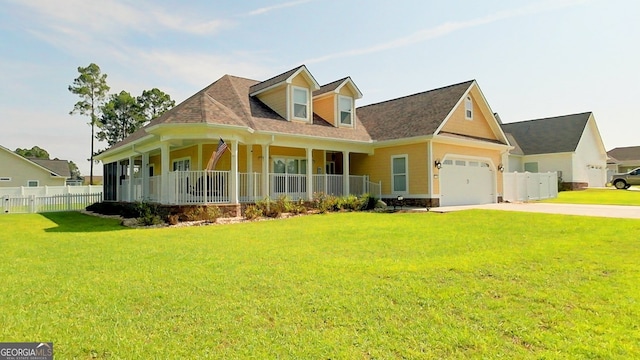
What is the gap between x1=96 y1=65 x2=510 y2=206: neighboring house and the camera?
15211 millimetres

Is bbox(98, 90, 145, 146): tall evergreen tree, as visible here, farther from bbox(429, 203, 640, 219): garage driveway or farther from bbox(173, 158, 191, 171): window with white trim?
bbox(429, 203, 640, 219): garage driveway

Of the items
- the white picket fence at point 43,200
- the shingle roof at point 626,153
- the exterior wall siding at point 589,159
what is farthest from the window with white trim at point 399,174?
the shingle roof at point 626,153

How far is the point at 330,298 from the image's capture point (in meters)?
4.59

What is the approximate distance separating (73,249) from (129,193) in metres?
12.5

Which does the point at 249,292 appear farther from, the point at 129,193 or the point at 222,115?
the point at 129,193

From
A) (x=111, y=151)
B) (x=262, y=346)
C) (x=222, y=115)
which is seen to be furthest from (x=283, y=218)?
(x=111, y=151)

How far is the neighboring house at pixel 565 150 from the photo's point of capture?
33.5 meters

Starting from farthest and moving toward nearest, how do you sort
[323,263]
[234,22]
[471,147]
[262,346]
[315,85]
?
[471,147], [315,85], [234,22], [323,263], [262,346]

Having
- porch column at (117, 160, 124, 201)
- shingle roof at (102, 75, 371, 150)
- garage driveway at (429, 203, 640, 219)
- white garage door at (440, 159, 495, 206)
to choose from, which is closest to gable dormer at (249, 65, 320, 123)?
shingle roof at (102, 75, 371, 150)

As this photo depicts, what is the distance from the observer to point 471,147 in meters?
20.4

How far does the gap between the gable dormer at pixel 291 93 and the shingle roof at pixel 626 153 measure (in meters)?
56.1

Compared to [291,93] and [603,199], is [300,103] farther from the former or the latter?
[603,199]

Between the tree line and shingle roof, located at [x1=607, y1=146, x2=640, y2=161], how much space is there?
2512 inches

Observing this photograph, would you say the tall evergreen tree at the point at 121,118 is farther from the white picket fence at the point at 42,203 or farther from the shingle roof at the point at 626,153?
the shingle roof at the point at 626,153
